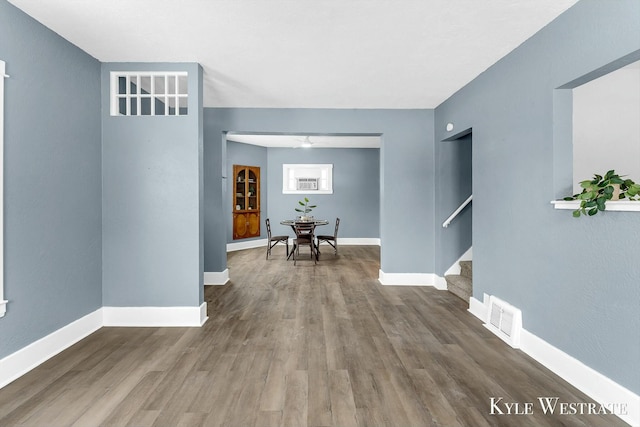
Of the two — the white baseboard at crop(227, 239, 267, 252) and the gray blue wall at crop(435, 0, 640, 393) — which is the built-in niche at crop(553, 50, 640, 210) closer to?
the gray blue wall at crop(435, 0, 640, 393)

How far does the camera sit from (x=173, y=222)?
9.69 feet

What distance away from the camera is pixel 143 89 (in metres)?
3.43

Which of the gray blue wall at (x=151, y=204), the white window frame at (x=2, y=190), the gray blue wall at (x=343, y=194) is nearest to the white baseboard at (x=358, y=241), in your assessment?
the gray blue wall at (x=343, y=194)

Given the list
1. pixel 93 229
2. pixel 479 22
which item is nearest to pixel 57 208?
pixel 93 229

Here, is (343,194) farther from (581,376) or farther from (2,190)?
(2,190)

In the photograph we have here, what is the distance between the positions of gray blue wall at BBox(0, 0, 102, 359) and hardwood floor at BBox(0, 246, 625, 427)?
1.32 ft

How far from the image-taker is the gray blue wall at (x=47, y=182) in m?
2.04

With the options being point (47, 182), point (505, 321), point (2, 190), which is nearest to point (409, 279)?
point (505, 321)

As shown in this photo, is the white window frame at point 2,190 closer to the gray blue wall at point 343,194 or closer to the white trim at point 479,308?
the white trim at point 479,308

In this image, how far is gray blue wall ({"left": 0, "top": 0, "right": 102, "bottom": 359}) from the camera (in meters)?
2.04

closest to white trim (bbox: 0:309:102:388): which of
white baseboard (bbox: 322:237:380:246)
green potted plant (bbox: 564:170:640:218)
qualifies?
green potted plant (bbox: 564:170:640:218)

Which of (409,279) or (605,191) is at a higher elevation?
(605,191)

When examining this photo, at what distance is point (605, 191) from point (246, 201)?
6.85m

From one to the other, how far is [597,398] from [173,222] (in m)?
3.45
